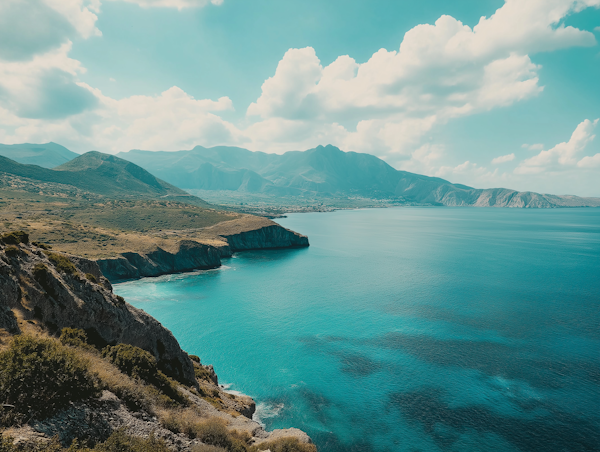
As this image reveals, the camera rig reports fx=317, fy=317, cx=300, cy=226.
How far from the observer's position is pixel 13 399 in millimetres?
16812

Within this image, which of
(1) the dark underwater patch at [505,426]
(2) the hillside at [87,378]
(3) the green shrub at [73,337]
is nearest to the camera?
(2) the hillside at [87,378]

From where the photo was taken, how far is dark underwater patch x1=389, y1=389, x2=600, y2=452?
44000 millimetres

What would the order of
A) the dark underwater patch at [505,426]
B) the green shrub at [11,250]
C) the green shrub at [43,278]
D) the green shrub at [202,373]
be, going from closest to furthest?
the green shrub at [11,250], the green shrub at [43,278], the dark underwater patch at [505,426], the green shrub at [202,373]

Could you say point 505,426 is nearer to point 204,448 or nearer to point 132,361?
point 204,448

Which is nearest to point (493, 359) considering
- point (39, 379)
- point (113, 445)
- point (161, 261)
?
point (113, 445)

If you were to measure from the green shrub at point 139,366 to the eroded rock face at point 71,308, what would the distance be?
220 inches

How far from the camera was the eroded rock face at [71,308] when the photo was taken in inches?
1151

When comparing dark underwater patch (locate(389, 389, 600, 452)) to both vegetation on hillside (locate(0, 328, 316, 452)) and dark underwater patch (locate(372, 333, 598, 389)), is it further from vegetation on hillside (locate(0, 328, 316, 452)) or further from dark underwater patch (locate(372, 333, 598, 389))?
vegetation on hillside (locate(0, 328, 316, 452))

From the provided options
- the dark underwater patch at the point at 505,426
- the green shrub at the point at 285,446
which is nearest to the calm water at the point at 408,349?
the dark underwater patch at the point at 505,426

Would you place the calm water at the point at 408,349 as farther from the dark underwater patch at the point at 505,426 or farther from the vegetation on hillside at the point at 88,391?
the vegetation on hillside at the point at 88,391

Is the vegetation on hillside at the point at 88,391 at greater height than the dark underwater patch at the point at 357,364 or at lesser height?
greater

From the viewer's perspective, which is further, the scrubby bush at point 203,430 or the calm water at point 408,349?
the calm water at point 408,349

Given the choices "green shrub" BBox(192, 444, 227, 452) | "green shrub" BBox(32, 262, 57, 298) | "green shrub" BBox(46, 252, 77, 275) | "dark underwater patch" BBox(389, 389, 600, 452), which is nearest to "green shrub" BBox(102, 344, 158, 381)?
"green shrub" BBox(32, 262, 57, 298)

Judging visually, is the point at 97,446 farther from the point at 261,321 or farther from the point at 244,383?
the point at 261,321
